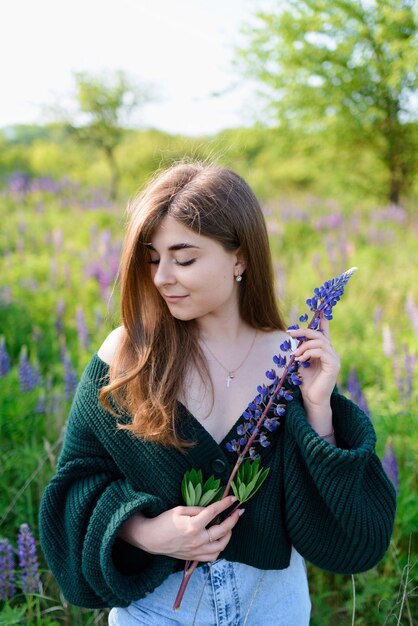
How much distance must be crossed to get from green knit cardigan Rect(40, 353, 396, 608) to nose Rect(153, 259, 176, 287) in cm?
34

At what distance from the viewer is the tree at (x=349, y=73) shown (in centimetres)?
Result: 1012

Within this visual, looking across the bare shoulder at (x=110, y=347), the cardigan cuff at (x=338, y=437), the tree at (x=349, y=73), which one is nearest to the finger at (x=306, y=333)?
the cardigan cuff at (x=338, y=437)

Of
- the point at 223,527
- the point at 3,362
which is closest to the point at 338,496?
the point at 223,527

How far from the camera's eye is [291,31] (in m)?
10.4

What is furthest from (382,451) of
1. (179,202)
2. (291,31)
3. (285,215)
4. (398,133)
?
(398,133)

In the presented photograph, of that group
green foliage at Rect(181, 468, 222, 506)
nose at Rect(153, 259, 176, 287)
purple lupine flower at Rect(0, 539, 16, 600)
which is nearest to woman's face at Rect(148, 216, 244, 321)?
nose at Rect(153, 259, 176, 287)

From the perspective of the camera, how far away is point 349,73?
11.0 metres

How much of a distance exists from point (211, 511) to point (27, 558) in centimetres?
85

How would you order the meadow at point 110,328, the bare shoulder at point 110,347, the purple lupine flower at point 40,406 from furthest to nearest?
the purple lupine flower at point 40,406
the meadow at point 110,328
the bare shoulder at point 110,347

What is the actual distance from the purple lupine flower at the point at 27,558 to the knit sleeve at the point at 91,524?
19 centimetres

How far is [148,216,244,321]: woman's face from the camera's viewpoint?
68.8 inches

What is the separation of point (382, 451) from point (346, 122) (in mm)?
9797

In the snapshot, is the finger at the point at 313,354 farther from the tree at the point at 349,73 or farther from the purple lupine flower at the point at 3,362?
the tree at the point at 349,73

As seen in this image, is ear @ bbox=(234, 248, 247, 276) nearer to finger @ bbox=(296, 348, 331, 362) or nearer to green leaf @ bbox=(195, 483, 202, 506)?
finger @ bbox=(296, 348, 331, 362)
